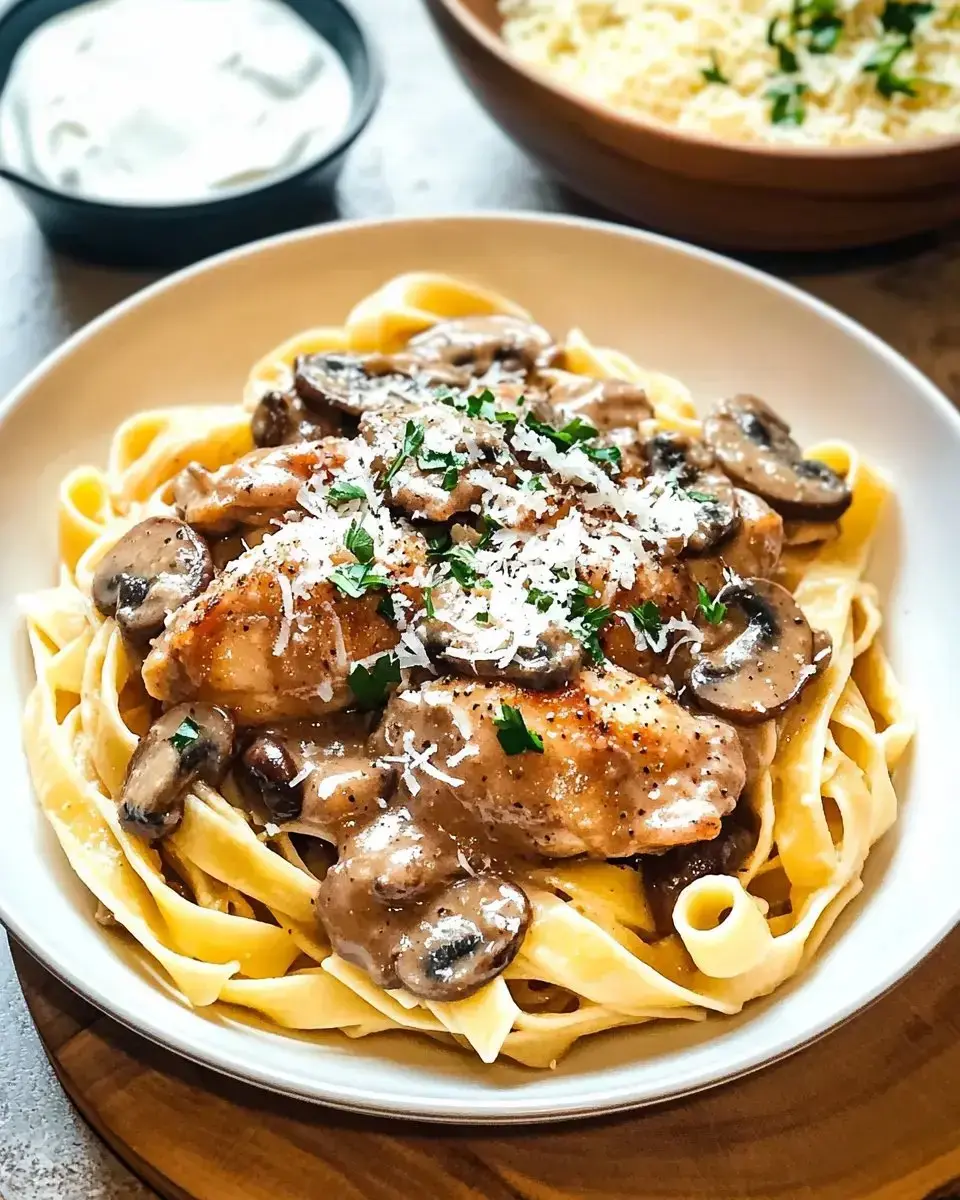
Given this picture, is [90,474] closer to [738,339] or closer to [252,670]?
[252,670]

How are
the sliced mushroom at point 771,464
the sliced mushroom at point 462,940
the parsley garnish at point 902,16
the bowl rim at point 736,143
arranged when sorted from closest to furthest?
1. the sliced mushroom at point 462,940
2. the sliced mushroom at point 771,464
3. the bowl rim at point 736,143
4. the parsley garnish at point 902,16

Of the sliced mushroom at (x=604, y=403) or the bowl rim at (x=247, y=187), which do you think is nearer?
the sliced mushroom at (x=604, y=403)

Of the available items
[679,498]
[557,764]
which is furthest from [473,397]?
[557,764]

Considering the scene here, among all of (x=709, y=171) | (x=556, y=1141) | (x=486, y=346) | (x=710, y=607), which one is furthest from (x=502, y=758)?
(x=709, y=171)

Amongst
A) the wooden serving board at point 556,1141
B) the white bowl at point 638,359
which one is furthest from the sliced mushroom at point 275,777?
the wooden serving board at point 556,1141

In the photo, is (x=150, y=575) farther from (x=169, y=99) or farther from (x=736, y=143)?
(x=169, y=99)

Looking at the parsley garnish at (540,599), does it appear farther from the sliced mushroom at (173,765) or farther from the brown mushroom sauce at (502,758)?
the sliced mushroom at (173,765)

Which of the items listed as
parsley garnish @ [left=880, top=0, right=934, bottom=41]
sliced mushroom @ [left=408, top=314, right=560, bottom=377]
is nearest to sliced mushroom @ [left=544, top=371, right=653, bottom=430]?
sliced mushroom @ [left=408, top=314, right=560, bottom=377]
